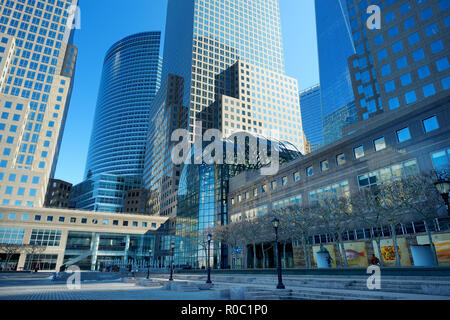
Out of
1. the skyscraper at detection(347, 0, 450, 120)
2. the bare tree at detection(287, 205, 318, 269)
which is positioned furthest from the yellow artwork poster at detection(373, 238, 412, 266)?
the skyscraper at detection(347, 0, 450, 120)

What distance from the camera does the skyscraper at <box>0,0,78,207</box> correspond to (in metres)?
80.8

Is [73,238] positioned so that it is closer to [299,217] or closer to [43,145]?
[43,145]

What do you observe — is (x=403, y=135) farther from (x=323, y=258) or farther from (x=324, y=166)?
(x=323, y=258)

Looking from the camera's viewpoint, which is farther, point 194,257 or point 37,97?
→ point 37,97

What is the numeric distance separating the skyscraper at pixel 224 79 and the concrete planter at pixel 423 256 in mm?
90830

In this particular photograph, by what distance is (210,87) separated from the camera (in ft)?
443

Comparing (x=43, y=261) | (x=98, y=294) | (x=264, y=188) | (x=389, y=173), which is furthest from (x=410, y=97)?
(x=43, y=261)

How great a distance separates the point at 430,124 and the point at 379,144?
6.25m

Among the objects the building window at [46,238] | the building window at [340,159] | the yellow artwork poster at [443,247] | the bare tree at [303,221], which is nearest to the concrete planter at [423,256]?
the yellow artwork poster at [443,247]

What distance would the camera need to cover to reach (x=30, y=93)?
101 metres

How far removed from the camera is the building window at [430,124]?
31.2 metres
